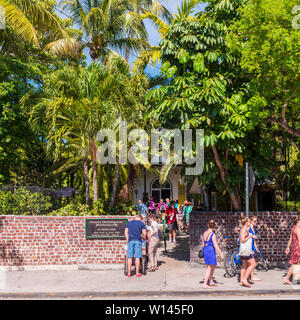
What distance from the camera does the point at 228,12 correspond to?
11523 millimetres

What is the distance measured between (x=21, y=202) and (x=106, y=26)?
11854 mm

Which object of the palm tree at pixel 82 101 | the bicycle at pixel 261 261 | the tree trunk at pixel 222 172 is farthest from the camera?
the palm tree at pixel 82 101

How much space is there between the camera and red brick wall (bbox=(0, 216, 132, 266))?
11898mm

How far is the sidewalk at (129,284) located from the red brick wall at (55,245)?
41 centimetres

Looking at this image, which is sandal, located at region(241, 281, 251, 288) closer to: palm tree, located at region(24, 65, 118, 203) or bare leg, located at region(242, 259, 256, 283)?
bare leg, located at region(242, 259, 256, 283)

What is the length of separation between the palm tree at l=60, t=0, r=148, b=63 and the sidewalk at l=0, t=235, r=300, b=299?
44.5 feet

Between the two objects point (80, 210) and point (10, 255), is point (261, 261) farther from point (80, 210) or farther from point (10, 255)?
point (10, 255)

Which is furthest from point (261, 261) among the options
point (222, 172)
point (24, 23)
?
point (24, 23)

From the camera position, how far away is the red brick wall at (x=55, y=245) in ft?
39.0

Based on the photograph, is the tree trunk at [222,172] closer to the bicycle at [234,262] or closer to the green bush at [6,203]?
the bicycle at [234,262]

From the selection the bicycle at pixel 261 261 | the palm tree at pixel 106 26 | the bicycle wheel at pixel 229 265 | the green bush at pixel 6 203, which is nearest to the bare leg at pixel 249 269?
the bicycle wheel at pixel 229 265

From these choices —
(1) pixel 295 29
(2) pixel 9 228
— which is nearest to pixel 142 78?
(1) pixel 295 29

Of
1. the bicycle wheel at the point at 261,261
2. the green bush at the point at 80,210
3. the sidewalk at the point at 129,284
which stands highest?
the green bush at the point at 80,210

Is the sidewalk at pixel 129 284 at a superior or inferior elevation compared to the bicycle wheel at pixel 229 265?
inferior
